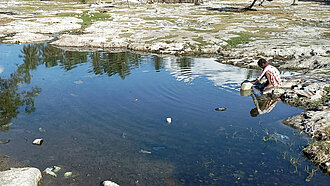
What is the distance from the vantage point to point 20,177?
9.34m

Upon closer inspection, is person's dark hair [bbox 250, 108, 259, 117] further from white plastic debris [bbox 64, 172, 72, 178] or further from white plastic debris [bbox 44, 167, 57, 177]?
white plastic debris [bbox 44, 167, 57, 177]

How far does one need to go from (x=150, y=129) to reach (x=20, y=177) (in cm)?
603

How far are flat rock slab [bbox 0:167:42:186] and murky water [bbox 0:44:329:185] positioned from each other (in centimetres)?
44

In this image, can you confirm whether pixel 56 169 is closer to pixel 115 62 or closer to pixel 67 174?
pixel 67 174

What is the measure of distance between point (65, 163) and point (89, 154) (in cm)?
99

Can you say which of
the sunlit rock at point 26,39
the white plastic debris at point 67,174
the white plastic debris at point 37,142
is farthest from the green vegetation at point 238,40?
the white plastic debris at point 67,174

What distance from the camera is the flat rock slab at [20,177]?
9.07 meters

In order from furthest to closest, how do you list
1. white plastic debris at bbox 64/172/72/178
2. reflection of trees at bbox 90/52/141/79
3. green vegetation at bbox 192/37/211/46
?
green vegetation at bbox 192/37/211/46
reflection of trees at bbox 90/52/141/79
white plastic debris at bbox 64/172/72/178

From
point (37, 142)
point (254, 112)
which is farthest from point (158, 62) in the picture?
point (37, 142)

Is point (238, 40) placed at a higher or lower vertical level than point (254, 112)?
higher

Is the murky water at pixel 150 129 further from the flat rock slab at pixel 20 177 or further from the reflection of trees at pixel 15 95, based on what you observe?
the flat rock slab at pixel 20 177

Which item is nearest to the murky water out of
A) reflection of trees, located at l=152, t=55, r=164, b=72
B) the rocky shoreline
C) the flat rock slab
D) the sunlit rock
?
the flat rock slab

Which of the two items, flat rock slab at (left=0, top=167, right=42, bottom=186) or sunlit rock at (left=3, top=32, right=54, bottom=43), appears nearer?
flat rock slab at (left=0, top=167, right=42, bottom=186)

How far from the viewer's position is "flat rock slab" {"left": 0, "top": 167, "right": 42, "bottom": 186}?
9068 mm
